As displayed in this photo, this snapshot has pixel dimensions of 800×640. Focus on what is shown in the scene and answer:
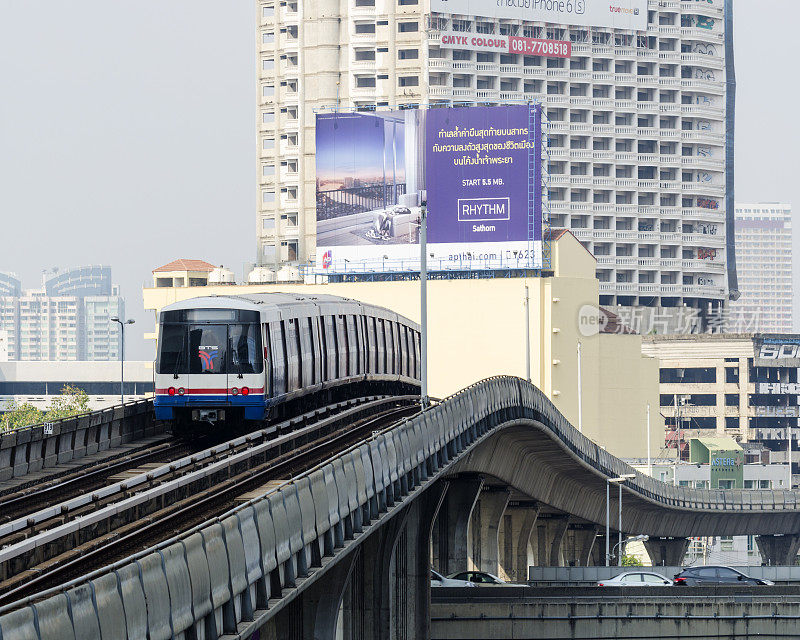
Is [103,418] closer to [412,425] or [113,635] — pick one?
[412,425]

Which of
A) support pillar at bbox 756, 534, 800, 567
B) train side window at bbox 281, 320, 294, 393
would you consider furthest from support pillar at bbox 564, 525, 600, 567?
train side window at bbox 281, 320, 294, 393

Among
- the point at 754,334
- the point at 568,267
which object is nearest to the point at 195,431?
the point at 568,267

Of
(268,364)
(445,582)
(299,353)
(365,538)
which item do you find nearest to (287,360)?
(299,353)

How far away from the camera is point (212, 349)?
139 feet

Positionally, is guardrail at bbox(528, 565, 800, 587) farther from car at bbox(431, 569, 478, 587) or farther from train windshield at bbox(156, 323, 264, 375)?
train windshield at bbox(156, 323, 264, 375)

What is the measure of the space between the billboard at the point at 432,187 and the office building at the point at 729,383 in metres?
56.1

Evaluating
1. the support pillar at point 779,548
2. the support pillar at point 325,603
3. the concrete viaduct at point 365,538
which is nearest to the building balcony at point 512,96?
the support pillar at point 779,548

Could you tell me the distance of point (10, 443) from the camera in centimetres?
3756

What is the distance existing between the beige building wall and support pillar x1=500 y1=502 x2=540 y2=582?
33364 mm

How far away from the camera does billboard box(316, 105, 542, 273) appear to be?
12262cm

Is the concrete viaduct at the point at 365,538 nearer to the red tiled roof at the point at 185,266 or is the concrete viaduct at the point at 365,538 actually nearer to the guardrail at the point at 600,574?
the guardrail at the point at 600,574

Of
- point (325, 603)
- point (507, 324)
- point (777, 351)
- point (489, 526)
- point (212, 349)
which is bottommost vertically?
point (489, 526)

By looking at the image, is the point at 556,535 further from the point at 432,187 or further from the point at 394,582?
the point at 394,582

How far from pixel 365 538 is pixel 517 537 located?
206 feet
